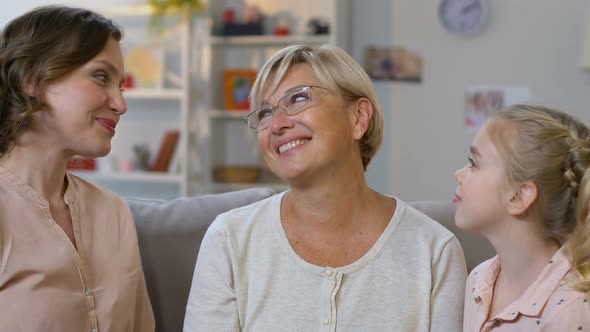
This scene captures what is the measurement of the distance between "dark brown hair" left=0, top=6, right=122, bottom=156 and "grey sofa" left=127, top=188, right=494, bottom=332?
Result: 1.54 feet

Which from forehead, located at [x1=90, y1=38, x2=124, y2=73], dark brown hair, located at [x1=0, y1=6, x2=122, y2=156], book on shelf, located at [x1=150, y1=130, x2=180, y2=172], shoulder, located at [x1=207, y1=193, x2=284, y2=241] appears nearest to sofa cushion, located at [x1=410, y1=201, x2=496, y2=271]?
shoulder, located at [x1=207, y1=193, x2=284, y2=241]

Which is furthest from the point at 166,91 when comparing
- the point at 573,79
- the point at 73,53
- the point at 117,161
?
the point at 73,53

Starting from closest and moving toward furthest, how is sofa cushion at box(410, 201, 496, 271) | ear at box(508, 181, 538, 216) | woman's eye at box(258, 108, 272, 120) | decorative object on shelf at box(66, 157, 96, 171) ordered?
ear at box(508, 181, 538, 216) → woman's eye at box(258, 108, 272, 120) → sofa cushion at box(410, 201, 496, 271) → decorative object on shelf at box(66, 157, 96, 171)

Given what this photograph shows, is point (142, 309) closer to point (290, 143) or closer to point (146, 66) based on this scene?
point (290, 143)

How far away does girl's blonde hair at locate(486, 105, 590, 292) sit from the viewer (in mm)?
1456

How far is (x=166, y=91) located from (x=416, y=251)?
342cm

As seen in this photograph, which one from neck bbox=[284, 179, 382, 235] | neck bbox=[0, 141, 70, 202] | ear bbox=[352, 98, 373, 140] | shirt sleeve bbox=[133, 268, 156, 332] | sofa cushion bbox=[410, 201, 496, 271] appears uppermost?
ear bbox=[352, 98, 373, 140]

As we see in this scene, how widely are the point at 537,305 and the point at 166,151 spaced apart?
12.5 ft

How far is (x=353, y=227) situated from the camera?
1.75m

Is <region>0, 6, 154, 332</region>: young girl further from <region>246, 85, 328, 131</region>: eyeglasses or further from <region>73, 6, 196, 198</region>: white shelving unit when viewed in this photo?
<region>73, 6, 196, 198</region>: white shelving unit

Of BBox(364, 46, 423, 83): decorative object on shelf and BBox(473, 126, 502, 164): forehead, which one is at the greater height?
BBox(473, 126, 502, 164): forehead

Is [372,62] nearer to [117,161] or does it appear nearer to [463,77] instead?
[463,77]

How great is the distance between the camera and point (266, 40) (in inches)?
185

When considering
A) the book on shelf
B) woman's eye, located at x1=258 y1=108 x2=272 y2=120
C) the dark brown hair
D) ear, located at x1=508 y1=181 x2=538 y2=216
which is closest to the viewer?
ear, located at x1=508 y1=181 x2=538 y2=216
